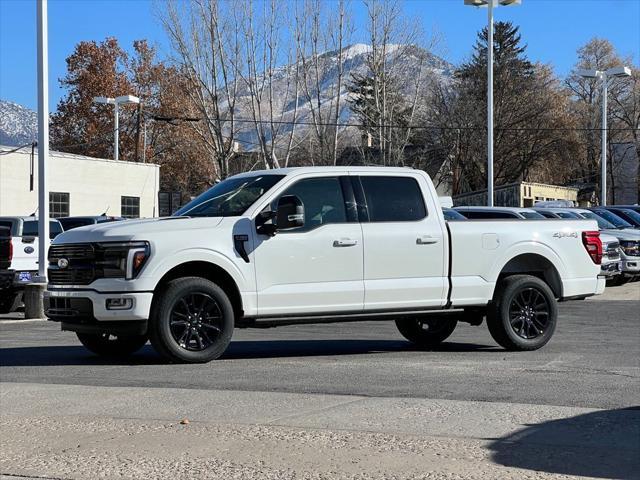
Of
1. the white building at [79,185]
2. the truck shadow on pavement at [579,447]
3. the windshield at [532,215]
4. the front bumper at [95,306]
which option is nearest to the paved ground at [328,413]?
the truck shadow on pavement at [579,447]

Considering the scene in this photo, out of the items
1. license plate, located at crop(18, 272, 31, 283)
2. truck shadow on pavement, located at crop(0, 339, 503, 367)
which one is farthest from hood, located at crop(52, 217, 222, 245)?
license plate, located at crop(18, 272, 31, 283)

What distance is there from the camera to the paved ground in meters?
5.91

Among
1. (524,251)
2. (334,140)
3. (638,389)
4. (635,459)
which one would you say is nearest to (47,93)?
(524,251)

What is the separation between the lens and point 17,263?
18.1 metres

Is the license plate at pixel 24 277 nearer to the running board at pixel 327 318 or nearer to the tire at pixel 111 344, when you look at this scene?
the tire at pixel 111 344

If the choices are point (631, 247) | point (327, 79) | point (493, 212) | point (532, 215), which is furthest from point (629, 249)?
point (327, 79)

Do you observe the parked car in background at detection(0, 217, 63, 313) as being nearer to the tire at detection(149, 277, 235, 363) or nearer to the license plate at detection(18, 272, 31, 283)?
the license plate at detection(18, 272, 31, 283)

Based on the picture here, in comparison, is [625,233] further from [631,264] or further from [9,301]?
[9,301]

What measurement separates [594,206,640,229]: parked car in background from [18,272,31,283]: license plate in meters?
16.4

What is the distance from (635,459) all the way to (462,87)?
61.6 metres

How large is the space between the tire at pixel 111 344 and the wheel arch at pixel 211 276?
47.8 inches

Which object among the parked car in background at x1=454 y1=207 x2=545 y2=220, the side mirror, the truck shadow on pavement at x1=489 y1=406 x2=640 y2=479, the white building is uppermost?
the white building

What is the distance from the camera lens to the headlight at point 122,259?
952 centimetres

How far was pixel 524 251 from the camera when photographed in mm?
11227
